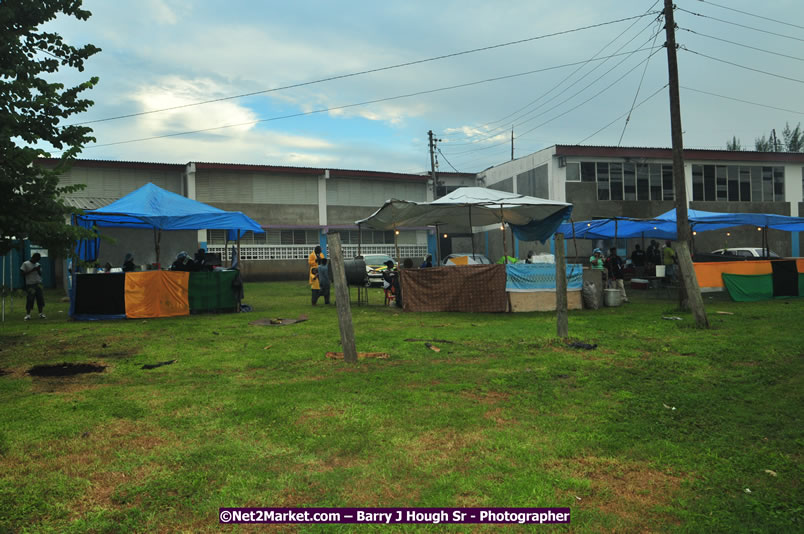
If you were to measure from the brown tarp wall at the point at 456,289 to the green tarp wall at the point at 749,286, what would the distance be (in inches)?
295

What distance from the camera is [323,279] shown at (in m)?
16.2

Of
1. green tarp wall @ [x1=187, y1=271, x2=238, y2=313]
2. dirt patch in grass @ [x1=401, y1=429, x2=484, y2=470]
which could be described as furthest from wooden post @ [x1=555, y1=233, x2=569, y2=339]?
green tarp wall @ [x1=187, y1=271, x2=238, y2=313]

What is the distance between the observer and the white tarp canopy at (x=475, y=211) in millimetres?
14359

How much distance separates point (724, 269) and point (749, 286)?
0.81 meters

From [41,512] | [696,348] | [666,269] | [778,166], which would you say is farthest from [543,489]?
[778,166]

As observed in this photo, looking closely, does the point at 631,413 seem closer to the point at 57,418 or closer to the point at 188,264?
the point at 57,418

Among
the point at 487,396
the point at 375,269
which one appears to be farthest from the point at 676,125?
the point at 375,269

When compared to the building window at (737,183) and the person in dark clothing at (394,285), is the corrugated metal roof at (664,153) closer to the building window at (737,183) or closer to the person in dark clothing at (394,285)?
the building window at (737,183)

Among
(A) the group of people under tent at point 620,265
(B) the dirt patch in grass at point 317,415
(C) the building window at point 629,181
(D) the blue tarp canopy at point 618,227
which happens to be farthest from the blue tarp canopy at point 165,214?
(C) the building window at point 629,181

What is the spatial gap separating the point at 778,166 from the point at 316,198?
92.8 ft

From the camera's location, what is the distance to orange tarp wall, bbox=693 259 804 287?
15891 mm

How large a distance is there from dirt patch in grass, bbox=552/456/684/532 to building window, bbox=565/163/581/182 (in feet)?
90.1

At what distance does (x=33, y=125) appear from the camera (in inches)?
324

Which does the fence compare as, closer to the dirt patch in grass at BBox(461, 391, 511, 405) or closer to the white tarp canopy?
the white tarp canopy
